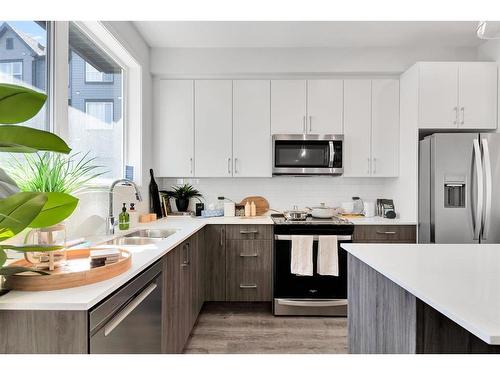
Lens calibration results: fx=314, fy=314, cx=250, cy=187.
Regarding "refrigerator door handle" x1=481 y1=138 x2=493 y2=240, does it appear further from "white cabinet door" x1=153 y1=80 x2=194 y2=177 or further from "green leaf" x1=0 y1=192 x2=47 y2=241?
"green leaf" x1=0 y1=192 x2=47 y2=241

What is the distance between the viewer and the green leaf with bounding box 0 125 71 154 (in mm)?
727

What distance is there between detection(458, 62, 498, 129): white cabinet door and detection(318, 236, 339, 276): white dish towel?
1702 millimetres

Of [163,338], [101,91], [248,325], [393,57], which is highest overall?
[393,57]

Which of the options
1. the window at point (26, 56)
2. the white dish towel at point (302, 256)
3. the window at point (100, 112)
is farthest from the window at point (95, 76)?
the white dish towel at point (302, 256)

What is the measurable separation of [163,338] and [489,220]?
112 inches

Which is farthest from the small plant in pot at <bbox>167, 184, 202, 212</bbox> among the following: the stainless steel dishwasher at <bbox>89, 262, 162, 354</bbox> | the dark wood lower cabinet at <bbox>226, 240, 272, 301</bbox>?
the stainless steel dishwasher at <bbox>89, 262, 162, 354</bbox>

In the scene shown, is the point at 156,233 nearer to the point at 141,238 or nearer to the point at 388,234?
Result: the point at 141,238

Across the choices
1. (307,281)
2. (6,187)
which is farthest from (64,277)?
(307,281)

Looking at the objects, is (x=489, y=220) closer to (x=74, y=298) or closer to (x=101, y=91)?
(x=74, y=298)

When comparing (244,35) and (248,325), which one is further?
(244,35)

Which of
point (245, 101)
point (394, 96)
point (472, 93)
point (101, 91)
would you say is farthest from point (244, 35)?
point (472, 93)

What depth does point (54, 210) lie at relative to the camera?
2.94 feet

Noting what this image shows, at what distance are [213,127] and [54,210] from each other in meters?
2.66
